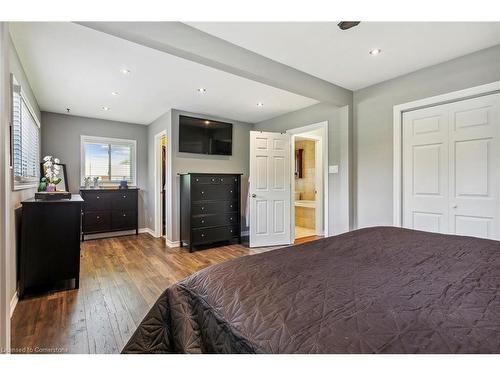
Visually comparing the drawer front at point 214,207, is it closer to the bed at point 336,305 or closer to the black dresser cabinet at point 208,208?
the black dresser cabinet at point 208,208

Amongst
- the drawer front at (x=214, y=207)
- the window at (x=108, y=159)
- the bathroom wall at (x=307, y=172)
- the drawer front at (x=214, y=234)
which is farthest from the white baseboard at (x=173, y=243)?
the bathroom wall at (x=307, y=172)

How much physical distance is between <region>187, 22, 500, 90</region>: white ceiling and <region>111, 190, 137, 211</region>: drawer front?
3.82 metres

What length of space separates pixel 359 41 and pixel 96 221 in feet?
16.0

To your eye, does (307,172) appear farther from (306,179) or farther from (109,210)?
(109,210)

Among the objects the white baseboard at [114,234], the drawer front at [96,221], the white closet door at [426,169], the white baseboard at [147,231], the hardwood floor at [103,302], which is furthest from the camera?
the white baseboard at [147,231]

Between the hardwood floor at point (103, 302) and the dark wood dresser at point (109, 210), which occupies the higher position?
the dark wood dresser at point (109, 210)

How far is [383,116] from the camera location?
9.86 feet

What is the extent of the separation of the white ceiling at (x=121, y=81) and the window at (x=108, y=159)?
54 centimetres

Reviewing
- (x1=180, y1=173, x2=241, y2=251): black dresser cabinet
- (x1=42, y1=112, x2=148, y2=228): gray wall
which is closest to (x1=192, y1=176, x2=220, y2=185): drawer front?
(x1=180, y1=173, x2=241, y2=251): black dresser cabinet

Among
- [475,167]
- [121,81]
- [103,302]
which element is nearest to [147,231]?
[103,302]

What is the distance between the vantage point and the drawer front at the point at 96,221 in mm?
4500

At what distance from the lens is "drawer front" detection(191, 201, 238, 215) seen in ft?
13.1
